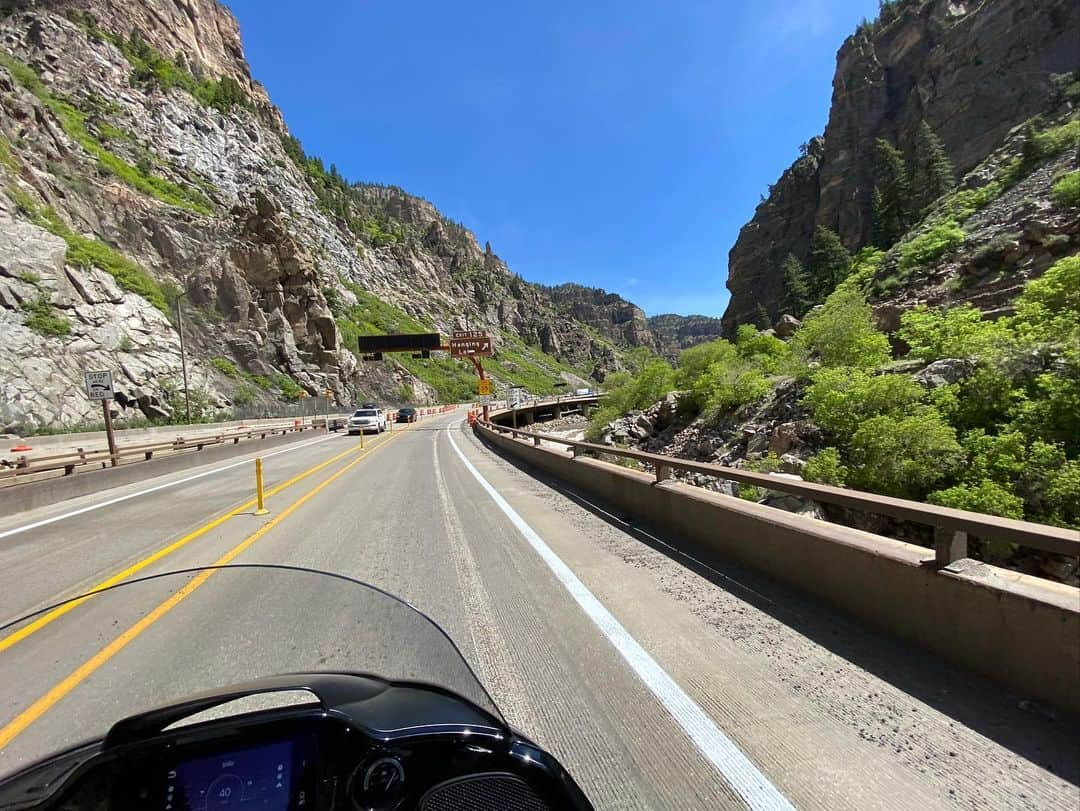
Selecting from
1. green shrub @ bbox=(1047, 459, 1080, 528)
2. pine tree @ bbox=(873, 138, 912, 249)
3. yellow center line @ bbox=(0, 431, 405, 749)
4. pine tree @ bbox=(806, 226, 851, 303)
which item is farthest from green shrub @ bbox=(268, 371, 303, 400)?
pine tree @ bbox=(873, 138, 912, 249)

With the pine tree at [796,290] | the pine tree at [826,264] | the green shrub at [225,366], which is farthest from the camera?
the pine tree at [796,290]

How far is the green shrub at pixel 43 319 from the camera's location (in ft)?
98.4

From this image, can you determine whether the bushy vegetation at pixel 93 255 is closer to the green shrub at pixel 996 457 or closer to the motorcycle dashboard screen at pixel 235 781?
the motorcycle dashboard screen at pixel 235 781

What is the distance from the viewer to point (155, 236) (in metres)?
50.3

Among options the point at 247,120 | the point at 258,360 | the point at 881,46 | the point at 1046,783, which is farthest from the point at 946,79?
the point at 247,120

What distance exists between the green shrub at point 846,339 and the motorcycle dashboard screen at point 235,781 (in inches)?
755

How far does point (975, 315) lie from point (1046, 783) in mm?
16768

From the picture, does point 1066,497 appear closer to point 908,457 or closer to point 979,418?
point 908,457

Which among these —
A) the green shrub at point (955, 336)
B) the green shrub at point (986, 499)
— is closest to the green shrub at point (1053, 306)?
the green shrub at point (955, 336)

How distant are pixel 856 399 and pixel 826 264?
2672 inches

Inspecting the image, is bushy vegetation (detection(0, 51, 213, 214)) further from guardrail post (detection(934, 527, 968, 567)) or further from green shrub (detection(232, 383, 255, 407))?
guardrail post (detection(934, 527, 968, 567))

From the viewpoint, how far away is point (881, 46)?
8762 cm

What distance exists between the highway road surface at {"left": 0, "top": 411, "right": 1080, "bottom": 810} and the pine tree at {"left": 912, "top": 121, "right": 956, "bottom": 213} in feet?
218

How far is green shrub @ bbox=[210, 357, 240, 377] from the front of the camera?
46.0 metres
